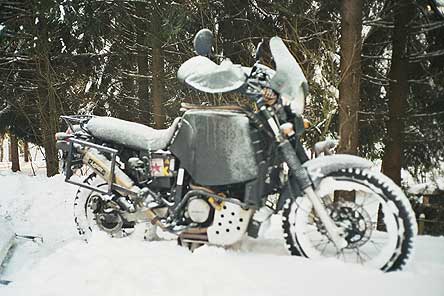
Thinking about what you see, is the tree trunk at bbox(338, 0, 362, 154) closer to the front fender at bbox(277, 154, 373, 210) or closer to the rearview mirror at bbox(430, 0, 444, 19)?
the rearview mirror at bbox(430, 0, 444, 19)

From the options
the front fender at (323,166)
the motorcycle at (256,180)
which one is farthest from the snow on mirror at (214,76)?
the front fender at (323,166)

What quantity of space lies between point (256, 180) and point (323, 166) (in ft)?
1.62

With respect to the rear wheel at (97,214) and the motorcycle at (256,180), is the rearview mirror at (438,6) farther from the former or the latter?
the rear wheel at (97,214)

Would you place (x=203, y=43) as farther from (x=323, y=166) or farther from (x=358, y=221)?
(x=358, y=221)

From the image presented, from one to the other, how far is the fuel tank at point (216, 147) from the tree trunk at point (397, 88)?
368 centimetres

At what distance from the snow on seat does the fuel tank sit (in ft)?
0.70

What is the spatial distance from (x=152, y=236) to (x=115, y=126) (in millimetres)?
1031

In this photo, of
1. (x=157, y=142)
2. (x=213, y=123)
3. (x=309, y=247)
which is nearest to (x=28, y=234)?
(x=157, y=142)

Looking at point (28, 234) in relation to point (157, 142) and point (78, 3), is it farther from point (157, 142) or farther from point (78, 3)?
point (78, 3)

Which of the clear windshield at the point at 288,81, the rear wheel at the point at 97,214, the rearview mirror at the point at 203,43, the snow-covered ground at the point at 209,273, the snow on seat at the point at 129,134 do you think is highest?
the rearview mirror at the point at 203,43

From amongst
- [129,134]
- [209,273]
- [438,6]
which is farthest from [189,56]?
[209,273]

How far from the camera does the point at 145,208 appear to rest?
3.51m

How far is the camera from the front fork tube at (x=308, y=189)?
9.26 ft

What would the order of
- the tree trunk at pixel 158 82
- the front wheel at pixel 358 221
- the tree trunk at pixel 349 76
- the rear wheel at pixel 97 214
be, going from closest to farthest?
1. the front wheel at pixel 358 221
2. the rear wheel at pixel 97 214
3. the tree trunk at pixel 349 76
4. the tree trunk at pixel 158 82
